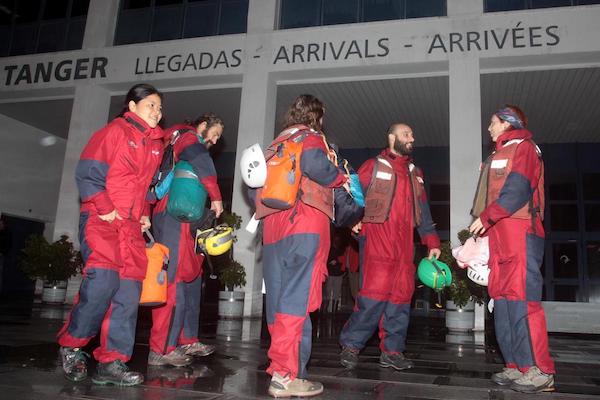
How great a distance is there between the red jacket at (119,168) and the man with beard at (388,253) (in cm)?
169

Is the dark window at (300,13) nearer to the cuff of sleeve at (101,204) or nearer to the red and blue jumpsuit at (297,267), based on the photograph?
the red and blue jumpsuit at (297,267)

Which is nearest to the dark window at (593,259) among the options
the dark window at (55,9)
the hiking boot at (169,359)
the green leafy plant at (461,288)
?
the green leafy plant at (461,288)

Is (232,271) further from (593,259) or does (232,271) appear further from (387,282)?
(593,259)

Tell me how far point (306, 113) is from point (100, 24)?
410 inches

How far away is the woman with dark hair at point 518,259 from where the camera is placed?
2.77 metres

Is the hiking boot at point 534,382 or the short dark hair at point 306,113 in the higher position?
the short dark hair at point 306,113

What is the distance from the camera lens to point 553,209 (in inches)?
529

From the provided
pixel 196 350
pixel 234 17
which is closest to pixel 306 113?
pixel 196 350

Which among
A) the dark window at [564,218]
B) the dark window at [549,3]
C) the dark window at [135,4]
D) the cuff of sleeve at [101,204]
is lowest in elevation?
the cuff of sleeve at [101,204]

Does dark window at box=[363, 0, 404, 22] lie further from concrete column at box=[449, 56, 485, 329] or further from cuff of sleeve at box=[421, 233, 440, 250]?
cuff of sleeve at box=[421, 233, 440, 250]

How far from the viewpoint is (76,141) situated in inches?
423

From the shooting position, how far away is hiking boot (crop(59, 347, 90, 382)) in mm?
2543

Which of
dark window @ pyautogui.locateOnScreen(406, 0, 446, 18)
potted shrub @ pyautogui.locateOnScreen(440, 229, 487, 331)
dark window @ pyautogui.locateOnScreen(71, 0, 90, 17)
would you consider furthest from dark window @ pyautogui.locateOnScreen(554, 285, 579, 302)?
dark window @ pyautogui.locateOnScreen(71, 0, 90, 17)

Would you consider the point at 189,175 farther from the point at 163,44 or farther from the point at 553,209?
the point at 553,209
